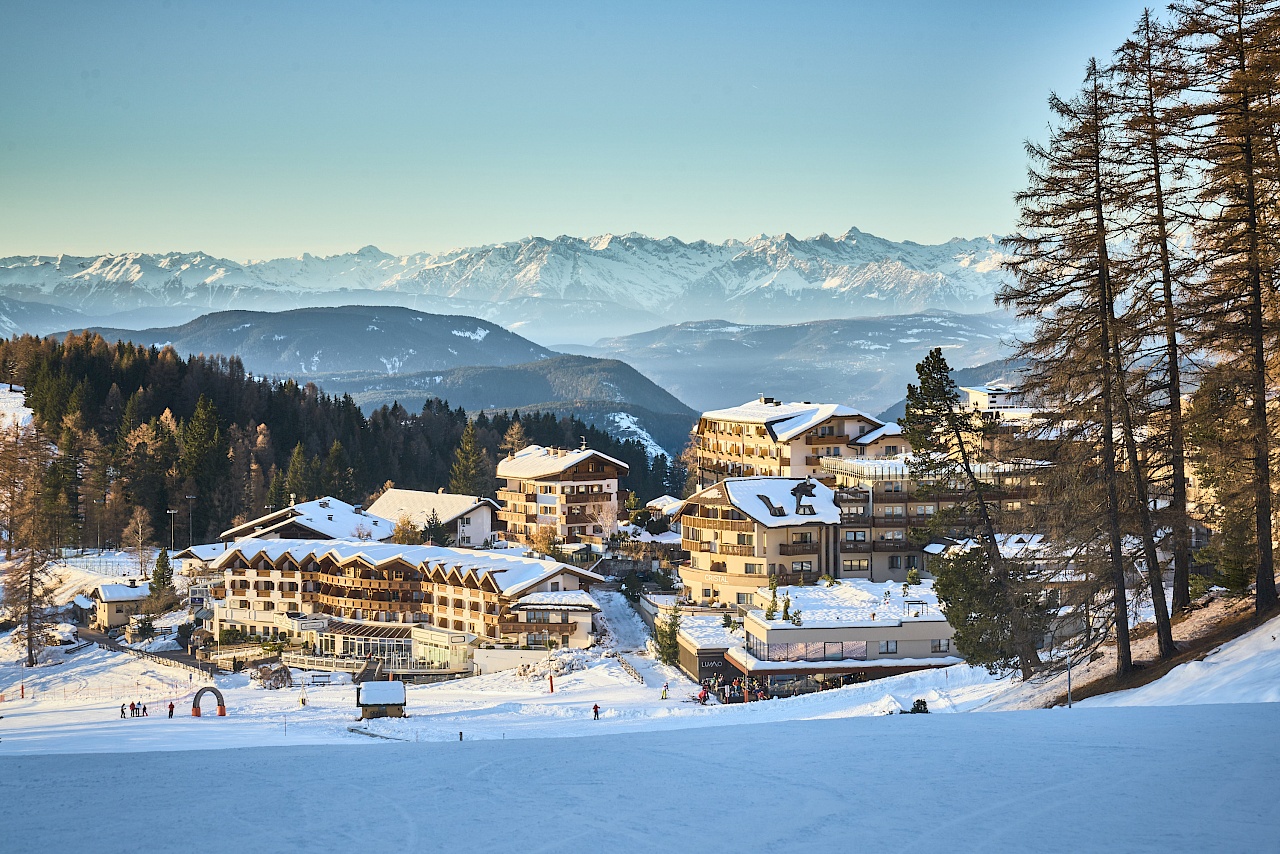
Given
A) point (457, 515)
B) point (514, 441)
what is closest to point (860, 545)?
point (457, 515)

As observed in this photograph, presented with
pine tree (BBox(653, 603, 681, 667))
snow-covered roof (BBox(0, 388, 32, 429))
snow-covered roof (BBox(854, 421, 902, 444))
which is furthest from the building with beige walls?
snow-covered roof (BBox(0, 388, 32, 429))

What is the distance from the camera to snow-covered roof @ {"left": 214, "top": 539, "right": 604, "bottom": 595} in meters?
63.0

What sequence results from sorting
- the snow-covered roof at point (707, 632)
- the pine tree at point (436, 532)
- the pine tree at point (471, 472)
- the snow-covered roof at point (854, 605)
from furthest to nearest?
the pine tree at point (471, 472) → the pine tree at point (436, 532) → the snow-covered roof at point (707, 632) → the snow-covered roof at point (854, 605)

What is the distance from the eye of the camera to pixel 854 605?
53188 millimetres

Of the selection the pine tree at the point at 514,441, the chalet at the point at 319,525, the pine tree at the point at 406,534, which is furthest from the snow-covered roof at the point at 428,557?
the pine tree at the point at 514,441

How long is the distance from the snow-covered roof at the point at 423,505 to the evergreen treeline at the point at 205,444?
9954mm

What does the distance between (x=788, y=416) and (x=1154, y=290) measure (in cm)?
6646

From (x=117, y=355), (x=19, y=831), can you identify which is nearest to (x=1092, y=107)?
(x=19, y=831)

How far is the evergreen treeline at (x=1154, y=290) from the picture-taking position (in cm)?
2462

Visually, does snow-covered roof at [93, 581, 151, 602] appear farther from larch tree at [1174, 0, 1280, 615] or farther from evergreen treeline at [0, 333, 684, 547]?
larch tree at [1174, 0, 1280, 615]

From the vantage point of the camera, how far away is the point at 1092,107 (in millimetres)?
24906

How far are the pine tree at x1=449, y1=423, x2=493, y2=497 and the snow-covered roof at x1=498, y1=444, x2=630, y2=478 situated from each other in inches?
705

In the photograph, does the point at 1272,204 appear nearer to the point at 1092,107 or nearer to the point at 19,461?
the point at 1092,107

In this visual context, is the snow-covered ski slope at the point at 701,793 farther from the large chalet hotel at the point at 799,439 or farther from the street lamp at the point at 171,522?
the street lamp at the point at 171,522
